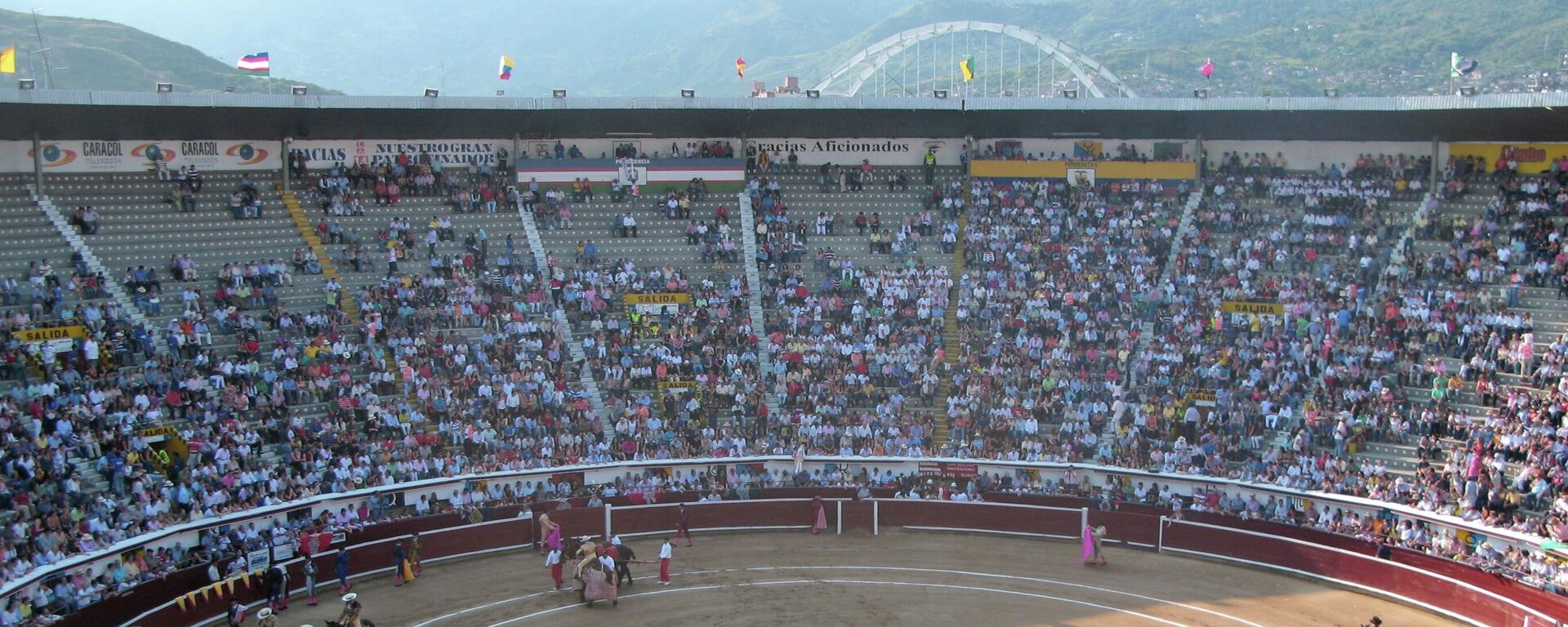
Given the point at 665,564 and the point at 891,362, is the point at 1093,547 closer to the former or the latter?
the point at 665,564

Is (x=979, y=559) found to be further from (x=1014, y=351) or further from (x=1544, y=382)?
(x=1544, y=382)

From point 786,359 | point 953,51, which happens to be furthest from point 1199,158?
point 953,51

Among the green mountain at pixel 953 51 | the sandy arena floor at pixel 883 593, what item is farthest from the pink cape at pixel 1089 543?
the green mountain at pixel 953 51

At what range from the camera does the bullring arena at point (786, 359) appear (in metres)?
27.3

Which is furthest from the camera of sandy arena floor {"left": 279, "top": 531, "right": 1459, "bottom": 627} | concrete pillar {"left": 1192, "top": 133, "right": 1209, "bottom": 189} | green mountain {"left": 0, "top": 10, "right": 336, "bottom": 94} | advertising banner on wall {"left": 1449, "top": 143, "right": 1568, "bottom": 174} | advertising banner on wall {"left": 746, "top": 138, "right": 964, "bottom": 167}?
green mountain {"left": 0, "top": 10, "right": 336, "bottom": 94}

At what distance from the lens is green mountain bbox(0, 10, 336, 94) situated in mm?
102500

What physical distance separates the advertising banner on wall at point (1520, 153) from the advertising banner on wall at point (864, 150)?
1562cm

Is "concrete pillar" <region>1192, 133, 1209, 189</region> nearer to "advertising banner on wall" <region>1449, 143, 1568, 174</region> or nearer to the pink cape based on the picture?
"advertising banner on wall" <region>1449, 143, 1568, 174</region>

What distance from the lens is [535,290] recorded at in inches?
1547

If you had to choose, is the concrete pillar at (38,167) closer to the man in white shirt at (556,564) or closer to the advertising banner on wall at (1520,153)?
the man in white shirt at (556,564)

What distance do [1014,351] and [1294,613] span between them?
42.6 feet

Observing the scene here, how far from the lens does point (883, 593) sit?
2722 cm

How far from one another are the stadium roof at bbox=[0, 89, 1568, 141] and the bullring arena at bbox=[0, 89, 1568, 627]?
16cm

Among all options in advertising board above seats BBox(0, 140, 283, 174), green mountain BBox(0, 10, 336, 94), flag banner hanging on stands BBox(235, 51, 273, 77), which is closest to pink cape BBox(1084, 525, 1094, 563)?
flag banner hanging on stands BBox(235, 51, 273, 77)
